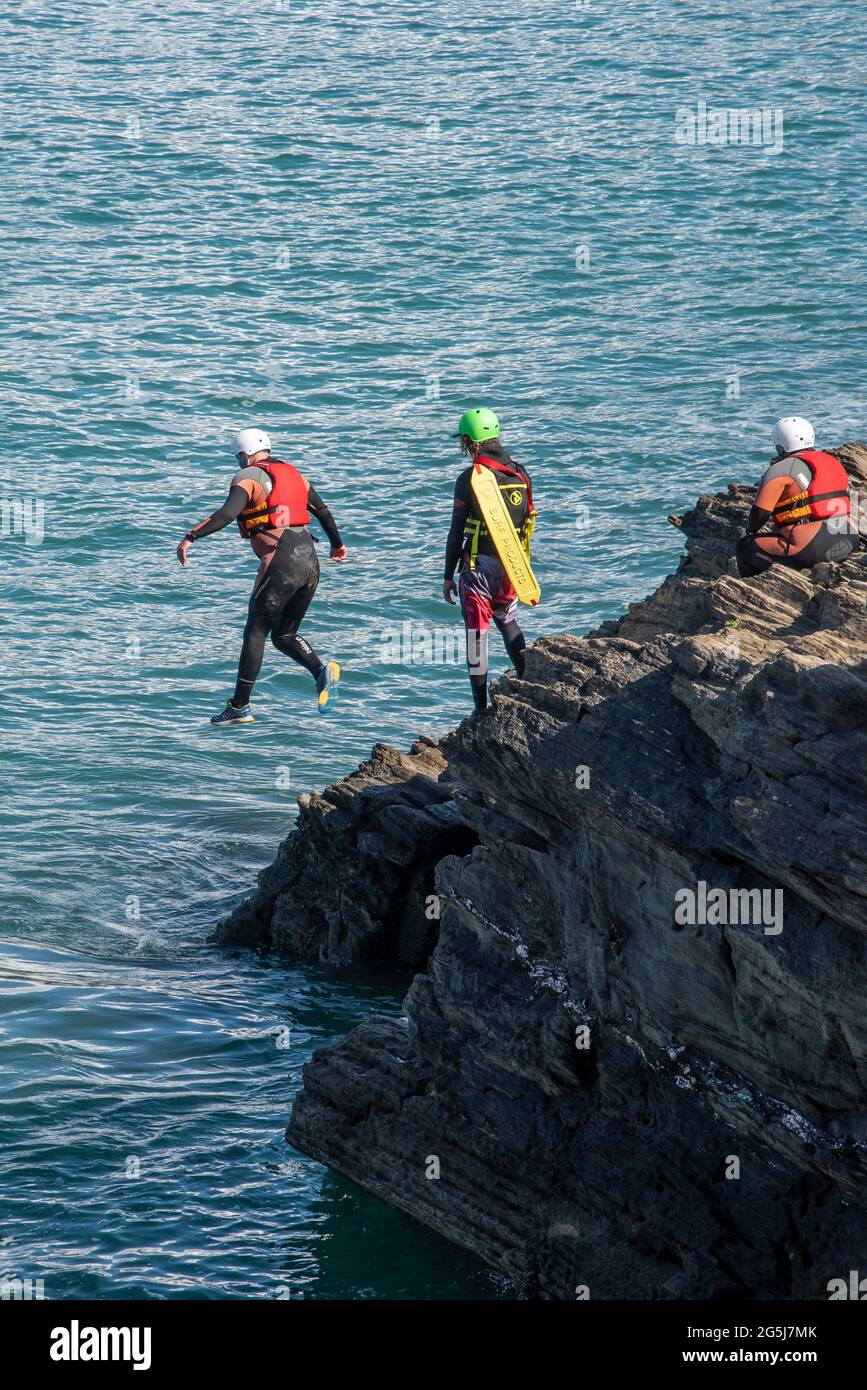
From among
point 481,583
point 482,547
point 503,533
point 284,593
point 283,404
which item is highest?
point 283,404

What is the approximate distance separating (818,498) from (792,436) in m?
0.74

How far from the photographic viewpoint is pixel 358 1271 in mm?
14648

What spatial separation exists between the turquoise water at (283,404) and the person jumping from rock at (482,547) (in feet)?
13.7

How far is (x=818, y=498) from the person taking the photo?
1463 centimetres

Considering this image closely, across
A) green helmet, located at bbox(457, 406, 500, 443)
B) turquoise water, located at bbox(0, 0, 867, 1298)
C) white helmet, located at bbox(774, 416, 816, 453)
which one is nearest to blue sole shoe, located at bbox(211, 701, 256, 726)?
turquoise water, located at bbox(0, 0, 867, 1298)

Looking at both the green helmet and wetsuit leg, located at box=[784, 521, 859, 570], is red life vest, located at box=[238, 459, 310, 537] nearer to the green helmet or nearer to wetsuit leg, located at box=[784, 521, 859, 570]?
the green helmet

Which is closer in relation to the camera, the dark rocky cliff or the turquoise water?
the dark rocky cliff

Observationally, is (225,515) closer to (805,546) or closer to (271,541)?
(271,541)

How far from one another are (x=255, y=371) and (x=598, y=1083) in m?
31.4

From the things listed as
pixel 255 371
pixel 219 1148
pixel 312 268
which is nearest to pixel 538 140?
pixel 312 268

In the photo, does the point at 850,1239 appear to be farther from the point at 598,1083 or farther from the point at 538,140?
the point at 538,140

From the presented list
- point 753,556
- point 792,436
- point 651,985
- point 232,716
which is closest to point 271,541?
point 232,716

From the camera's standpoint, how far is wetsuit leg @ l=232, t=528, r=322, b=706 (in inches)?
715

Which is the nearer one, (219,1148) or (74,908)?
(219,1148)
